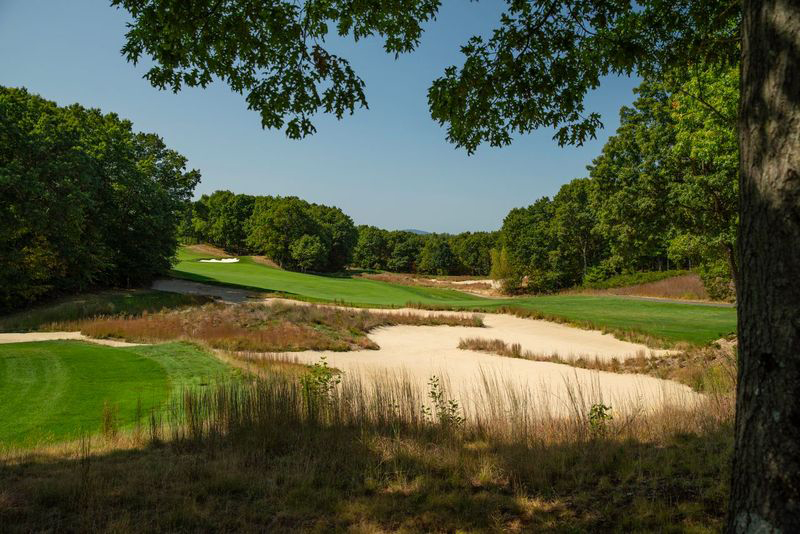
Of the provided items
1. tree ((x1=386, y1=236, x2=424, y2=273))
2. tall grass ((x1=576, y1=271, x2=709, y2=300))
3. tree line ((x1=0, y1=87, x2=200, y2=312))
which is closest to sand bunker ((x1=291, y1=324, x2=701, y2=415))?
tree line ((x1=0, y1=87, x2=200, y2=312))

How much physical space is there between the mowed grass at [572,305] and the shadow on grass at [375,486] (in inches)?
580

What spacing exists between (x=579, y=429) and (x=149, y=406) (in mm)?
7795

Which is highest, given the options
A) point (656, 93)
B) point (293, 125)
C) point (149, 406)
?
point (656, 93)

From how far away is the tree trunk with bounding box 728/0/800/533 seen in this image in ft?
6.97

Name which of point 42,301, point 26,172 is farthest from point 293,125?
point 42,301

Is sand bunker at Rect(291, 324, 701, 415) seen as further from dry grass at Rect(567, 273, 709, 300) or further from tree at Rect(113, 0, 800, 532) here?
dry grass at Rect(567, 273, 709, 300)

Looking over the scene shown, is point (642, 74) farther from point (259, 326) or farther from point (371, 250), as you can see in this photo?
point (371, 250)

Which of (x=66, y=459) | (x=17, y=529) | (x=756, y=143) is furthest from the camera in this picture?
(x=66, y=459)

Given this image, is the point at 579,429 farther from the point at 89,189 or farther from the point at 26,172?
the point at 89,189

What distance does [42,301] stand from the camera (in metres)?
26.6

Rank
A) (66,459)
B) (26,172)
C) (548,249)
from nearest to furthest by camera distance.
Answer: (66,459), (26,172), (548,249)

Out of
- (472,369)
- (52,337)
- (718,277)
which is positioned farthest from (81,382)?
(718,277)

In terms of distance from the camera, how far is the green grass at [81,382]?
746 cm

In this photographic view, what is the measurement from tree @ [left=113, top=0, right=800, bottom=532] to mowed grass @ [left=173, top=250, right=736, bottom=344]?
14201 mm
